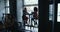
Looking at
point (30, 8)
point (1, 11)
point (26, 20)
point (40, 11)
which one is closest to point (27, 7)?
point (30, 8)

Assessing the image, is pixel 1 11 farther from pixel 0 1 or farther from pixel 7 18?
pixel 7 18

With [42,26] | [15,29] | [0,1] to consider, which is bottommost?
→ [15,29]

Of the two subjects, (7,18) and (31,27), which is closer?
(7,18)

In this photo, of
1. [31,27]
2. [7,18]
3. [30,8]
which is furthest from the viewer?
[30,8]

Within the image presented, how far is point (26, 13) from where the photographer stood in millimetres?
3838

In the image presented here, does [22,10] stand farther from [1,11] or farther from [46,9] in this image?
[46,9]

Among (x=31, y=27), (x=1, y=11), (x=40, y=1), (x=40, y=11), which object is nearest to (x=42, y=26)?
(x=40, y=11)

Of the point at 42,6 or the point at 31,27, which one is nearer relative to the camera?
the point at 42,6

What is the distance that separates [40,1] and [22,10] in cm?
177

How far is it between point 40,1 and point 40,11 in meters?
0.18

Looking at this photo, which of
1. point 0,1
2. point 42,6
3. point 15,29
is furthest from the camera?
point 0,1

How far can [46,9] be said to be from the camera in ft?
7.46

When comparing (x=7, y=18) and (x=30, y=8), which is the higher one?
(x=30, y=8)

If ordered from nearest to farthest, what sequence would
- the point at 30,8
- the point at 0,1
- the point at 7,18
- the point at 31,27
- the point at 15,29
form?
the point at 7,18 → the point at 15,29 → the point at 31,27 → the point at 30,8 → the point at 0,1
